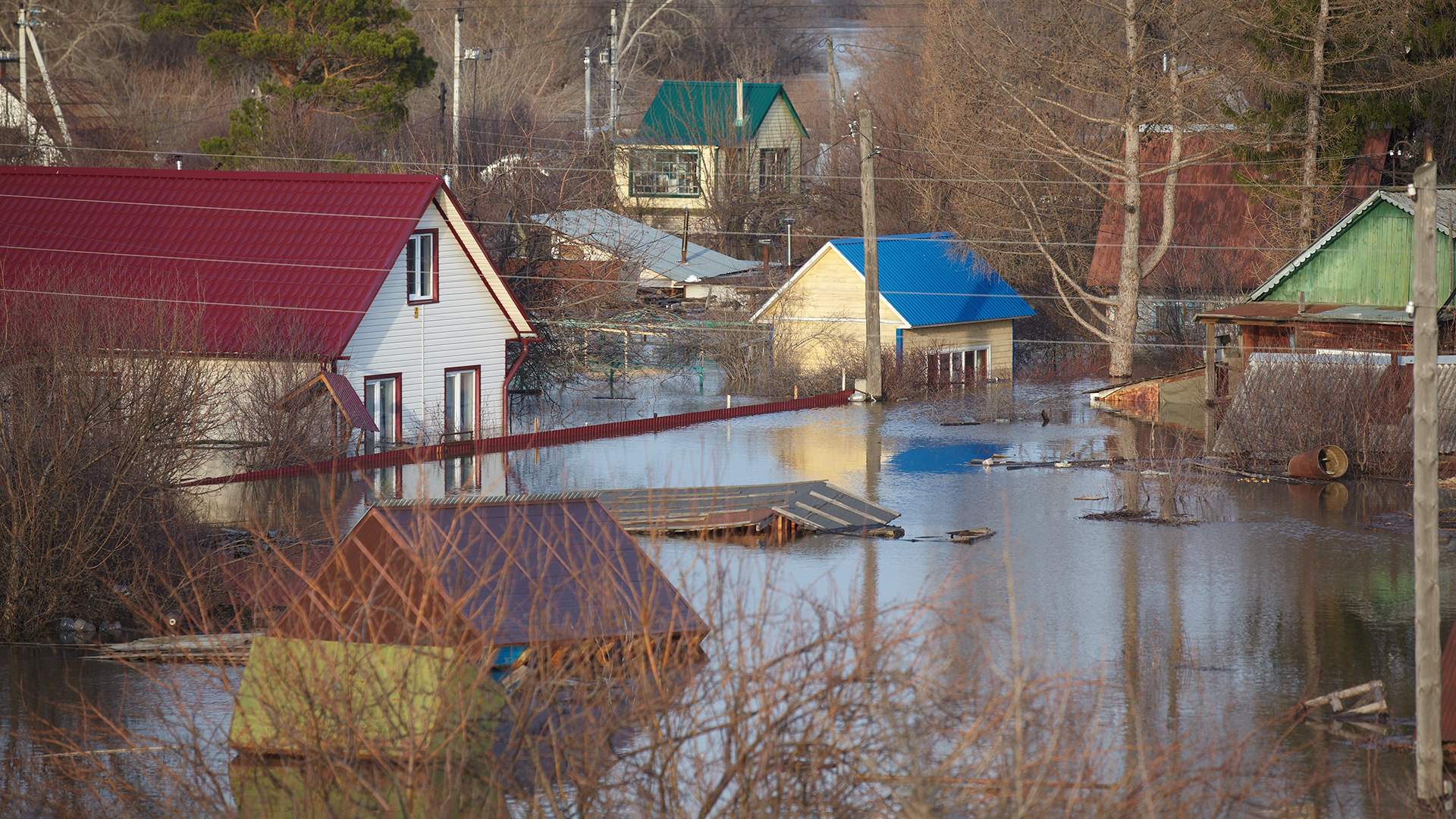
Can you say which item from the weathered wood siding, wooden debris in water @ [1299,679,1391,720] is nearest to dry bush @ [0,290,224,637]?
wooden debris in water @ [1299,679,1391,720]

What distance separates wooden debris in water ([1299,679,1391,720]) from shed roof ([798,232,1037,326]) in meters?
26.3

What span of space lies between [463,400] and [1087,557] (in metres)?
13.9

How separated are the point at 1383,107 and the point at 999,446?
47.1 feet

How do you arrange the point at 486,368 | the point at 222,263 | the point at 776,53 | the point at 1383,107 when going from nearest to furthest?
the point at 222,263 → the point at 486,368 → the point at 1383,107 → the point at 776,53

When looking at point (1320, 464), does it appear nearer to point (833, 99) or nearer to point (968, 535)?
point (968, 535)

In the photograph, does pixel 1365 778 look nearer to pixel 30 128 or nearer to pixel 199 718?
pixel 199 718

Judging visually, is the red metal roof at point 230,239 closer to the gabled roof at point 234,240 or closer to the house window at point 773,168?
the gabled roof at point 234,240

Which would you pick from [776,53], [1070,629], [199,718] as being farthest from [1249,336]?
[776,53]

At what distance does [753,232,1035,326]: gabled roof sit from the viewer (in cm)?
4159

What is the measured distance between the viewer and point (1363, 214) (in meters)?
31.8

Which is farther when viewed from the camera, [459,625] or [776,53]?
[776,53]

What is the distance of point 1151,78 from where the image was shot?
40.7m

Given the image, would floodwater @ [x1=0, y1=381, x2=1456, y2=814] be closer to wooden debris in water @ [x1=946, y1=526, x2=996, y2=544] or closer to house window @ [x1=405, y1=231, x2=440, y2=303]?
wooden debris in water @ [x1=946, y1=526, x2=996, y2=544]

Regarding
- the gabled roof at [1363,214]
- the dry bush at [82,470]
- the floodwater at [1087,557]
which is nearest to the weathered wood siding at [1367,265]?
the gabled roof at [1363,214]
